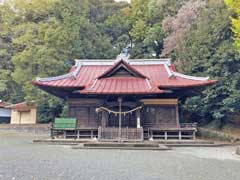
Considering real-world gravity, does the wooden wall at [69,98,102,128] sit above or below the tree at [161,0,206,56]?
below

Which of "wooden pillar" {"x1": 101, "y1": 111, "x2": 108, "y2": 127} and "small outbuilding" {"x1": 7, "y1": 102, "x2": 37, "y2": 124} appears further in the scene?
"small outbuilding" {"x1": 7, "y1": 102, "x2": 37, "y2": 124}

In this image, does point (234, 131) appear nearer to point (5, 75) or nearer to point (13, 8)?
point (5, 75)

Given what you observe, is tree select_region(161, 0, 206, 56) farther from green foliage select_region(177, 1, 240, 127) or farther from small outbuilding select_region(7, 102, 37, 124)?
small outbuilding select_region(7, 102, 37, 124)

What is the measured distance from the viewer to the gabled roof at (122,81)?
47.6ft

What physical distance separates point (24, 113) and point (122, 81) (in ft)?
43.1

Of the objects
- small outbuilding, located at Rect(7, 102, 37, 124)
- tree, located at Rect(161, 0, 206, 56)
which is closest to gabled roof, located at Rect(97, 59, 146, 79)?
tree, located at Rect(161, 0, 206, 56)

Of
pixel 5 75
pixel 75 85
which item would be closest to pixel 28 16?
pixel 5 75

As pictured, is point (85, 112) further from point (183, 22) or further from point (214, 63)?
point (183, 22)

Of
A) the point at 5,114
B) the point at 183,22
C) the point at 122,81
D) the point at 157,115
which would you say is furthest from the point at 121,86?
the point at 5,114

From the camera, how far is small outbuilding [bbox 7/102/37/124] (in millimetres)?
24430

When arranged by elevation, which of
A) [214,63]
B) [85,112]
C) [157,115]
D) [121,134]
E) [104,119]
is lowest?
[121,134]

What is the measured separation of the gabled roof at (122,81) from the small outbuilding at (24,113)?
812 centimetres

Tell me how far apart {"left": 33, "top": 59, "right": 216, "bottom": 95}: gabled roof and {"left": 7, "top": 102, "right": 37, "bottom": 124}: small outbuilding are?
812 cm

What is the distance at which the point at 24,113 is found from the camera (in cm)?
2514
